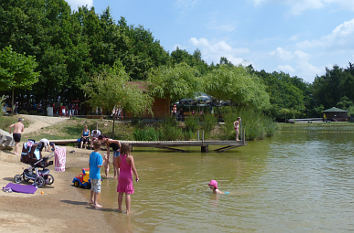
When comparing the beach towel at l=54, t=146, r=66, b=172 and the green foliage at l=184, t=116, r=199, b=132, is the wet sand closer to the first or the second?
the beach towel at l=54, t=146, r=66, b=172

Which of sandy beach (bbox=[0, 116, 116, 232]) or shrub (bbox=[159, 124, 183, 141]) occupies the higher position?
shrub (bbox=[159, 124, 183, 141])

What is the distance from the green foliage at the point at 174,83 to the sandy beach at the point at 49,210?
19246 mm

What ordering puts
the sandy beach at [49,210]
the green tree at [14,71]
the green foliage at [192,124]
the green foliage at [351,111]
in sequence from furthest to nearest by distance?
the green foliage at [351,111] < the green foliage at [192,124] < the green tree at [14,71] < the sandy beach at [49,210]

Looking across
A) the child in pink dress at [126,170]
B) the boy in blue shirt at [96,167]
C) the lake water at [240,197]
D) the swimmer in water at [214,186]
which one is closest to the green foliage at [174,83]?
A: the lake water at [240,197]

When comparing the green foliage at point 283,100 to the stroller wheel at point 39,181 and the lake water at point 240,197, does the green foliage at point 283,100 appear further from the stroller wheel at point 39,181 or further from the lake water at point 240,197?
the stroller wheel at point 39,181

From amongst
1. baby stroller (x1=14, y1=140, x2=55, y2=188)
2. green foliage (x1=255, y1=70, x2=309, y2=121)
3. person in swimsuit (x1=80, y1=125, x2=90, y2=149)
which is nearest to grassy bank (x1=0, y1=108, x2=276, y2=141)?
person in swimsuit (x1=80, y1=125, x2=90, y2=149)

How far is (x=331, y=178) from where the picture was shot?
14.6m

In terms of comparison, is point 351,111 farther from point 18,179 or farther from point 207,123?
point 18,179

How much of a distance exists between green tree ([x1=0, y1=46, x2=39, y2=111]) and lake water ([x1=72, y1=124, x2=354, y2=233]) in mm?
14758

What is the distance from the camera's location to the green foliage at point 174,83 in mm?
30875

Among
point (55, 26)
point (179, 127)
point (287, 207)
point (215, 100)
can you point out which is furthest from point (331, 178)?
point (55, 26)

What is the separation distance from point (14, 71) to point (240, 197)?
23974mm

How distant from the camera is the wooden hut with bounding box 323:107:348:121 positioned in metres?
74.1

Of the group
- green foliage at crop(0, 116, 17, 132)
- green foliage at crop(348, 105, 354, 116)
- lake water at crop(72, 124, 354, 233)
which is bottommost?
lake water at crop(72, 124, 354, 233)
